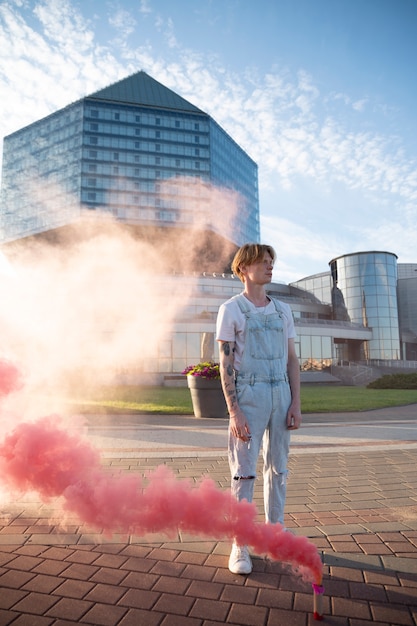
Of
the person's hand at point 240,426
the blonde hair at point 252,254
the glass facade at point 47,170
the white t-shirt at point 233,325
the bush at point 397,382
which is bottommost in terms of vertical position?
the bush at point 397,382

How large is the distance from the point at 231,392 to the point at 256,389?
18cm

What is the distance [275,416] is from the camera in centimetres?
291

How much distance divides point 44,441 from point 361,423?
891 cm

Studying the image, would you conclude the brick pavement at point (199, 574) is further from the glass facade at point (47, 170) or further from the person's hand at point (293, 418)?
the glass facade at point (47, 170)

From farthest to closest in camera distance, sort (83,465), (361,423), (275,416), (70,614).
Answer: (361,423) → (83,465) → (275,416) → (70,614)

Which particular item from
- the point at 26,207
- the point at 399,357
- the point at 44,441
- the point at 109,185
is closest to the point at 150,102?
the point at 109,185

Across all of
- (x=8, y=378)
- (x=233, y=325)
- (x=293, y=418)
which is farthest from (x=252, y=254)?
(x=8, y=378)

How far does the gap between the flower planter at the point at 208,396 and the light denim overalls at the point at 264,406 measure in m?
8.40

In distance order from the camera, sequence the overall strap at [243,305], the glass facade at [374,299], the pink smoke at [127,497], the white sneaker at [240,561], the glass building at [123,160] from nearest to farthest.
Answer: the pink smoke at [127,497]
the white sneaker at [240,561]
the overall strap at [243,305]
the glass facade at [374,299]
the glass building at [123,160]

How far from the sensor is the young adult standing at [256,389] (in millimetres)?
2865

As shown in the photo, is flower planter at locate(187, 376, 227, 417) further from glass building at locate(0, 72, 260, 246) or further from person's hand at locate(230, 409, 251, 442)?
glass building at locate(0, 72, 260, 246)

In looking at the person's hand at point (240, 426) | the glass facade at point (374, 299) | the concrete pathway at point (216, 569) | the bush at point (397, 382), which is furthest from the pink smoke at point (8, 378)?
the glass facade at point (374, 299)

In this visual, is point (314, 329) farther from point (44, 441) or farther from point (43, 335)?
point (44, 441)

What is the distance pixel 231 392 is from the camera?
288cm
